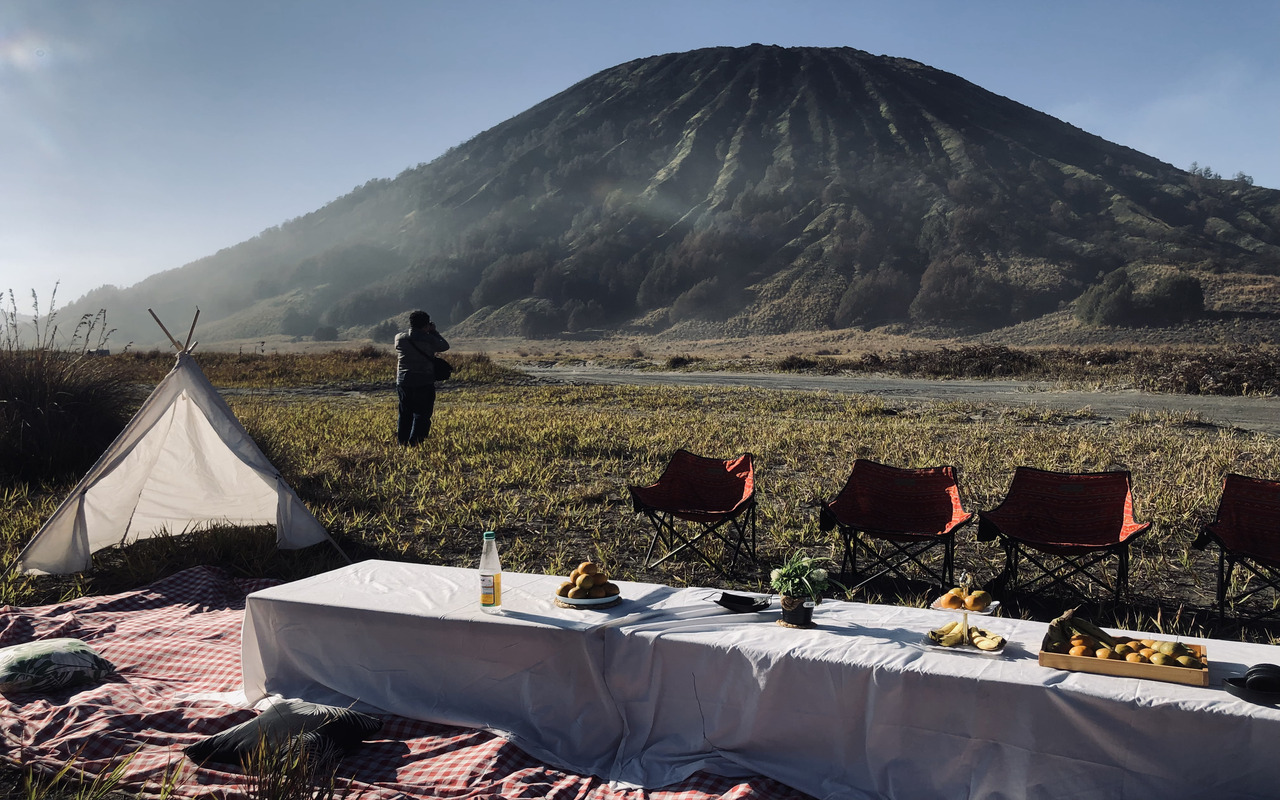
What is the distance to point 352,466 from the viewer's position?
993cm

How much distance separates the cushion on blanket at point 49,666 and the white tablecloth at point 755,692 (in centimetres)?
83

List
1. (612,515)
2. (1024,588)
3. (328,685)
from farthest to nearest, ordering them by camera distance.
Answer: (612,515)
(1024,588)
(328,685)

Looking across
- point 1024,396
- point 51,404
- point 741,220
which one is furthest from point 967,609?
point 741,220

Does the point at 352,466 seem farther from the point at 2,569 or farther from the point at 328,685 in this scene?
the point at 328,685

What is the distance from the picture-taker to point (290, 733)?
338 centimetres

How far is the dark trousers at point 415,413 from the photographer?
1101cm

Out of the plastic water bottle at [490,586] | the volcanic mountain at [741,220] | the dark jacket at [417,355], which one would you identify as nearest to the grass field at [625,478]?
the dark jacket at [417,355]

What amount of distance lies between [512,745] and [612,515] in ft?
14.7

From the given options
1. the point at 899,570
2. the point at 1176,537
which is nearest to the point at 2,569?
the point at 899,570

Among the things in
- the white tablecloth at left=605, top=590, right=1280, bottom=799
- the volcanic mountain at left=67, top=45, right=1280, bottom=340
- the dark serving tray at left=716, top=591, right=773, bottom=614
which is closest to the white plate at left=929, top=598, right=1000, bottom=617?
the white tablecloth at left=605, top=590, right=1280, bottom=799

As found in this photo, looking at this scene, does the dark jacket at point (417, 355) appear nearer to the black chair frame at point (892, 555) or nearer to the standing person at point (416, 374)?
the standing person at point (416, 374)

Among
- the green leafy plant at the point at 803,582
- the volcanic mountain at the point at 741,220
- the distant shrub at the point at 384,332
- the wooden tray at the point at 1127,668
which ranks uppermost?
the volcanic mountain at the point at 741,220

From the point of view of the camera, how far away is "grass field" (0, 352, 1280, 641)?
244 inches

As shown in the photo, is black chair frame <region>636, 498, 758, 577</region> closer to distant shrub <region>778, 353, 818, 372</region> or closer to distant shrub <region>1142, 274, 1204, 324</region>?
distant shrub <region>778, 353, 818, 372</region>
